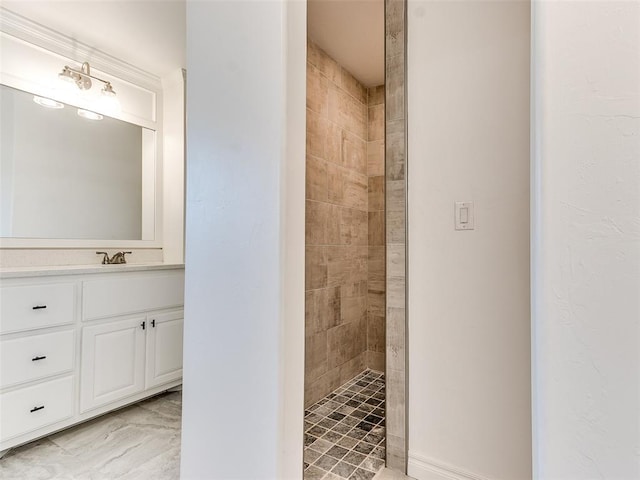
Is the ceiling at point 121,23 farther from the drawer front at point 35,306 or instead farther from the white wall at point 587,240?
the white wall at point 587,240

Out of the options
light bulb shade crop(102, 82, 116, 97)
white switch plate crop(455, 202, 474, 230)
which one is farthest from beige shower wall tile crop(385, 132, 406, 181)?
light bulb shade crop(102, 82, 116, 97)

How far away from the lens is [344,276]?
2.63m

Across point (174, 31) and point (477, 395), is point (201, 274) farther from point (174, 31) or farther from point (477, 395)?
point (174, 31)

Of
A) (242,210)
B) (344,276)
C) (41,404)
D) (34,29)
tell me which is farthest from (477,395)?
A: (34,29)

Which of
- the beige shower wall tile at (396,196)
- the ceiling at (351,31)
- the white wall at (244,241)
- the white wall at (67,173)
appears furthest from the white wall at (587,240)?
the white wall at (67,173)

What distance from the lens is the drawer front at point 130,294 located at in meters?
1.94

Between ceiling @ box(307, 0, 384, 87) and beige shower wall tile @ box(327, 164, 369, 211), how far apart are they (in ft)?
2.66

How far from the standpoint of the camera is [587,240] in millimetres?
636

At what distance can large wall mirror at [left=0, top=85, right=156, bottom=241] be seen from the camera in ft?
A: 6.57

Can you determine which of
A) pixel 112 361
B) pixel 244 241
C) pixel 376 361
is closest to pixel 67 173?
pixel 112 361

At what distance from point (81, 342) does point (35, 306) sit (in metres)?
0.32

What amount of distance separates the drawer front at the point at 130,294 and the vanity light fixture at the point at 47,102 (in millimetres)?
1197

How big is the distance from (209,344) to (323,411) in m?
1.28

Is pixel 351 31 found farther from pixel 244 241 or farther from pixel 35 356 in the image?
pixel 35 356
